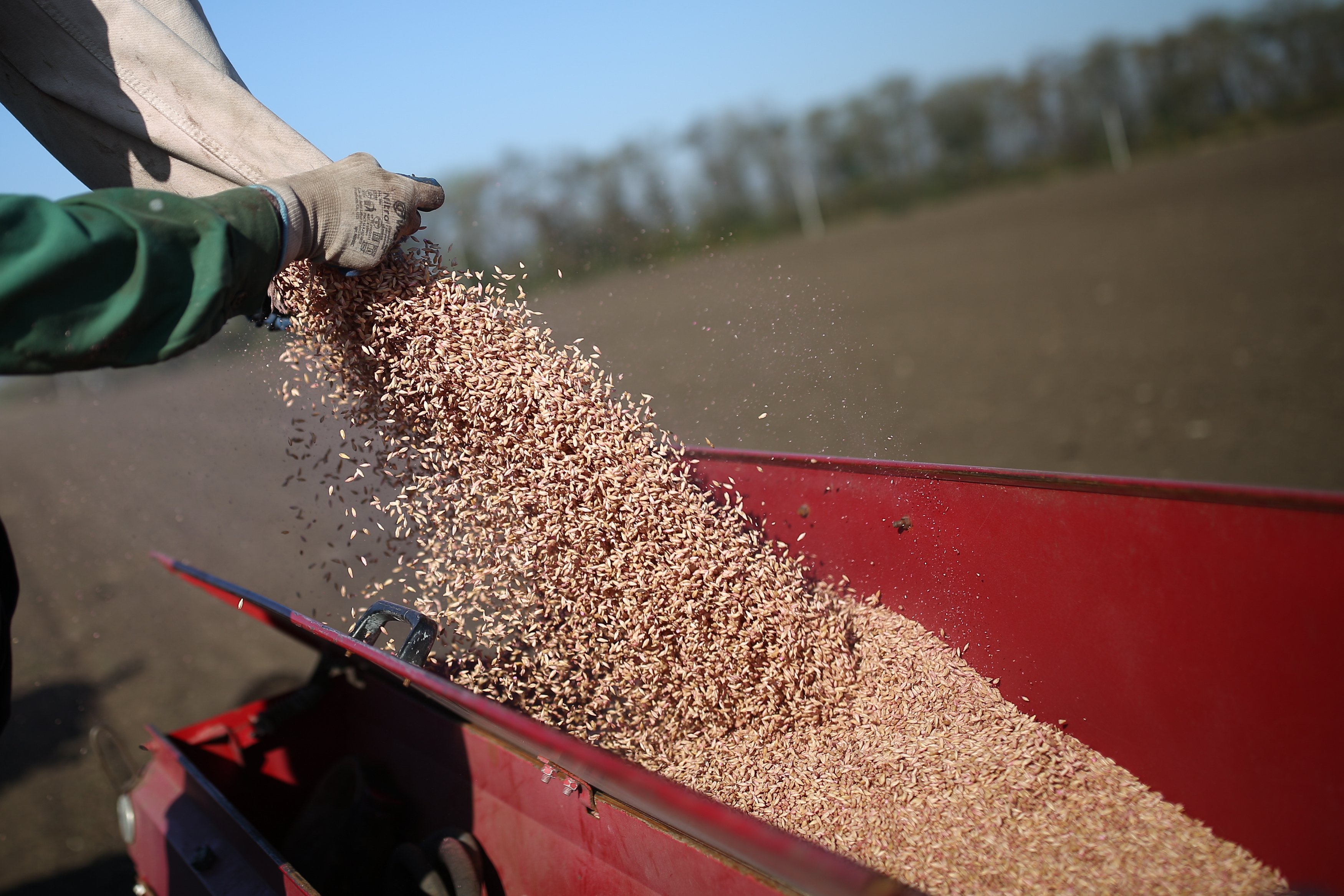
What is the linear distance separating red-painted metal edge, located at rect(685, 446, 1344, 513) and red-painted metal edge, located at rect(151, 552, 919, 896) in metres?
1.18

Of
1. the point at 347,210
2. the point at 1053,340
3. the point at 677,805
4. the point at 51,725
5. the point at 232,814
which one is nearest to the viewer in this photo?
the point at 677,805

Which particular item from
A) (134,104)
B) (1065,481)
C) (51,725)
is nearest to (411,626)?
(134,104)

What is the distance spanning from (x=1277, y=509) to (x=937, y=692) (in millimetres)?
1061

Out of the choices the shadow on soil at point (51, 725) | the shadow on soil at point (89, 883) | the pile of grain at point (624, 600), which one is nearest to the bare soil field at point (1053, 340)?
the pile of grain at point (624, 600)

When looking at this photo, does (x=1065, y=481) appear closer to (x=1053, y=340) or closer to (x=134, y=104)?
(x=134, y=104)

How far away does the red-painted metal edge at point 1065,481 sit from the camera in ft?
5.65

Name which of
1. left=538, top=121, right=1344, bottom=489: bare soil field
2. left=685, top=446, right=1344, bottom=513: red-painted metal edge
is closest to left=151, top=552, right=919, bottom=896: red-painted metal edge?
left=685, top=446, right=1344, bottom=513: red-painted metal edge

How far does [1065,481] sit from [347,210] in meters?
1.89

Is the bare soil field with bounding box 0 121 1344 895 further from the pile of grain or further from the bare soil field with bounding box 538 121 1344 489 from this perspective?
the pile of grain

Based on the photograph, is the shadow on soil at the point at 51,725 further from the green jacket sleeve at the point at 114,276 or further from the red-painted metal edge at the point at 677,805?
the green jacket sleeve at the point at 114,276

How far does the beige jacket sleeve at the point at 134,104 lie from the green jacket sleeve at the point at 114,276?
602 millimetres

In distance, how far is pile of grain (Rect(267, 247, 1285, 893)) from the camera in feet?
7.34

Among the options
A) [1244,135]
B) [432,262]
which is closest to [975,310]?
[432,262]

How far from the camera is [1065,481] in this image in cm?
215
